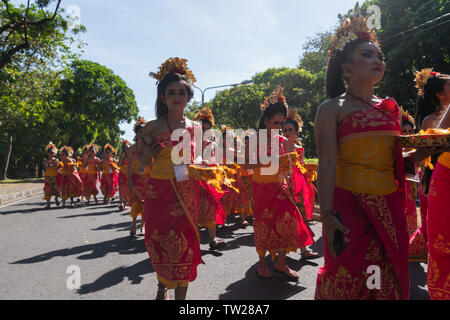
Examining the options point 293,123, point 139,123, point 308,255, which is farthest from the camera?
point 139,123

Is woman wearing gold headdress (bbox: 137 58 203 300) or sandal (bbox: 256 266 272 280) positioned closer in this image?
woman wearing gold headdress (bbox: 137 58 203 300)

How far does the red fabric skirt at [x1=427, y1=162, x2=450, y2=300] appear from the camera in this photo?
285cm

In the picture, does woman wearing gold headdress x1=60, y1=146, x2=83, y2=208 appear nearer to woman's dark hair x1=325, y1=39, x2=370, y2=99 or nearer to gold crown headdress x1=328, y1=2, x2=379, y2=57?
woman's dark hair x1=325, y1=39, x2=370, y2=99

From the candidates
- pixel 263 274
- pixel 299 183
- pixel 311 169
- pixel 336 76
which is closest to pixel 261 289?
pixel 263 274

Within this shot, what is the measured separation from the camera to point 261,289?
4.44m

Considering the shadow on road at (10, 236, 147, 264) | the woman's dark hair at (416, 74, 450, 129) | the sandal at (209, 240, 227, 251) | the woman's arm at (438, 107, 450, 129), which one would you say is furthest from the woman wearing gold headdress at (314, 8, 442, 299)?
the shadow on road at (10, 236, 147, 264)

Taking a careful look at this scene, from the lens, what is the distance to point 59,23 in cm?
1664

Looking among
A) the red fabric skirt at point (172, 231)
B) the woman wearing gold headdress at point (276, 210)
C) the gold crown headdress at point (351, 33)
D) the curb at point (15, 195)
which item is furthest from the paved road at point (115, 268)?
the curb at point (15, 195)

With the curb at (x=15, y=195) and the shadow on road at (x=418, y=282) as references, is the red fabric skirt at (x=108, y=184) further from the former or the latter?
the shadow on road at (x=418, y=282)

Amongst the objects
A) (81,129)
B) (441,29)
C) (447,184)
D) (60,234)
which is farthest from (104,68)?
(447,184)

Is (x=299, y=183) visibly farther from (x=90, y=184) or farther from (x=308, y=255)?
(x=90, y=184)

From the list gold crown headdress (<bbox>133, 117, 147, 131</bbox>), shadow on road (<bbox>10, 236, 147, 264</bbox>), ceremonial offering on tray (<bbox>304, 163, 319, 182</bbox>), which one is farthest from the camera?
gold crown headdress (<bbox>133, 117, 147, 131</bbox>)

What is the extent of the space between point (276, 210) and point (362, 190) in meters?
2.57

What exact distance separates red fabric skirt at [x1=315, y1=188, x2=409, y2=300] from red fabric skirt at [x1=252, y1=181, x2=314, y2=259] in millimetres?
2435
